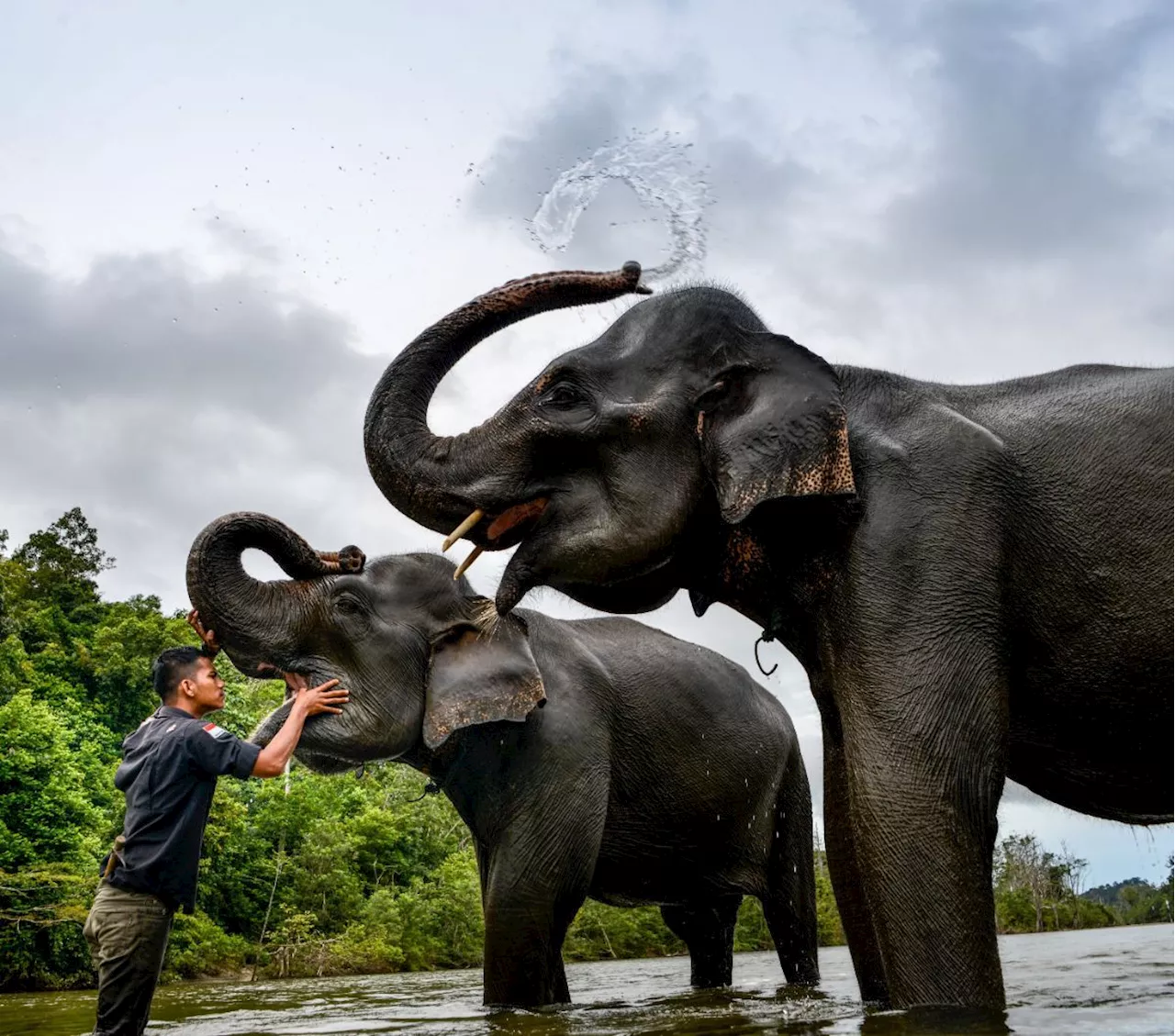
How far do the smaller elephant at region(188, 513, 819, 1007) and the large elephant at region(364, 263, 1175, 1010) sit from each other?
228 centimetres

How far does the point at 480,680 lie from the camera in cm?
608

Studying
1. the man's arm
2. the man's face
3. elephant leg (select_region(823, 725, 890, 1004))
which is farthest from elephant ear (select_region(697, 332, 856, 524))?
the man's face

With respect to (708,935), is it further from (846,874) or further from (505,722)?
(846,874)

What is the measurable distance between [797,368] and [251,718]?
30.0m

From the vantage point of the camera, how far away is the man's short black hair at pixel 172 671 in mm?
4715

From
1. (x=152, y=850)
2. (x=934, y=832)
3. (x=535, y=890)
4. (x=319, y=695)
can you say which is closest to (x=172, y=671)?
(x=152, y=850)

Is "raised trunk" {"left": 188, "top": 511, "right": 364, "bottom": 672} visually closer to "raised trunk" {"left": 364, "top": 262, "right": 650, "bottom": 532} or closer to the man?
the man

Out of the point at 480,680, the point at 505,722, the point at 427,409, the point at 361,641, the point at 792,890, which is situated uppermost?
the point at 427,409

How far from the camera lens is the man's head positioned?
471 cm

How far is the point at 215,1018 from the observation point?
7734 mm

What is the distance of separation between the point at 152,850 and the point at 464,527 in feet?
5.40

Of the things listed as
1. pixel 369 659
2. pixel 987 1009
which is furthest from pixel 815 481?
pixel 369 659

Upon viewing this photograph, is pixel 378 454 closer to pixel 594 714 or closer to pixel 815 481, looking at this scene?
pixel 815 481

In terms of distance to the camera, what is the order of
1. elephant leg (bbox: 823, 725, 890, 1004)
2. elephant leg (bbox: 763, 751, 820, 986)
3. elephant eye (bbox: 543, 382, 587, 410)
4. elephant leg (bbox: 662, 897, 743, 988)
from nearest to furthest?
elephant eye (bbox: 543, 382, 587, 410)
elephant leg (bbox: 823, 725, 890, 1004)
elephant leg (bbox: 763, 751, 820, 986)
elephant leg (bbox: 662, 897, 743, 988)
